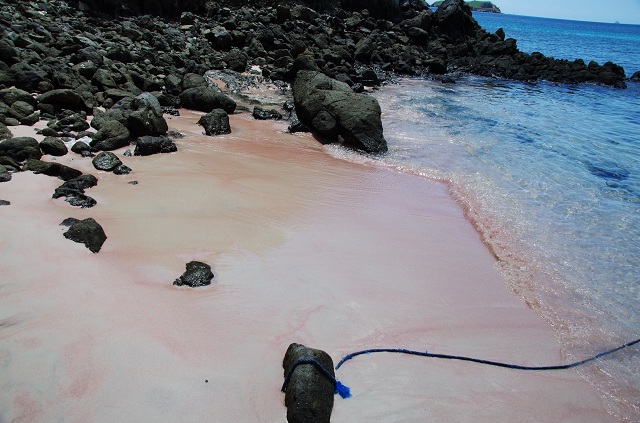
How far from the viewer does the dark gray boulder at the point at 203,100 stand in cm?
1048

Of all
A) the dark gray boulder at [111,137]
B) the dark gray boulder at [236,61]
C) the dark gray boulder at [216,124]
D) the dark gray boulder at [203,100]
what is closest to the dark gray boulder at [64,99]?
the dark gray boulder at [111,137]

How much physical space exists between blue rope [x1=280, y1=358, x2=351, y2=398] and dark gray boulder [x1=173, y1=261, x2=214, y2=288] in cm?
150

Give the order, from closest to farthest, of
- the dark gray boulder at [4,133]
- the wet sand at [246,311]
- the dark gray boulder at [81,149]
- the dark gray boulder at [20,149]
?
the wet sand at [246,311] → the dark gray boulder at [20,149] → the dark gray boulder at [4,133] → the dark gray boulder at [81,149]

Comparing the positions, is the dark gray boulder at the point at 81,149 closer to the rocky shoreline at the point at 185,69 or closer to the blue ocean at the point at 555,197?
the rocky shoreline at the point at 185,69

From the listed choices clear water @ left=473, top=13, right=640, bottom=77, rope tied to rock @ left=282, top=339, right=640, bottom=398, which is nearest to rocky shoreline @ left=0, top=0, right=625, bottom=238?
rope tied to rock @ left=282, top=339, right=640, bottom=398

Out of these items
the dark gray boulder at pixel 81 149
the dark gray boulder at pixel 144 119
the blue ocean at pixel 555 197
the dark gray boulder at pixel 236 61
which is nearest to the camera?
the blue ocean at pixel 555 197

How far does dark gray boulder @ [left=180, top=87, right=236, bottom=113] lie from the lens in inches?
413

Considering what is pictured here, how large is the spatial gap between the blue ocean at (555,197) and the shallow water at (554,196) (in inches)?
0.7

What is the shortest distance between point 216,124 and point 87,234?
5082 mm

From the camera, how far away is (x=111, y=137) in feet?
24.2

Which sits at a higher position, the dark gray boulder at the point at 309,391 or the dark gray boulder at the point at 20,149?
the dark gray boulder at the point at 20,149

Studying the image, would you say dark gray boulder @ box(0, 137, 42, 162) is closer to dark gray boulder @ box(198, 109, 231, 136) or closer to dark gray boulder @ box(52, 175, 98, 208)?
dark gray boulder @ box(52, 175, 98, 208)

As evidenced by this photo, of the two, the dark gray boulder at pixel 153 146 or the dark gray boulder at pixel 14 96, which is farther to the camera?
the dark gray boulder at pixel 14 96

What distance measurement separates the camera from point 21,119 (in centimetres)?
752
